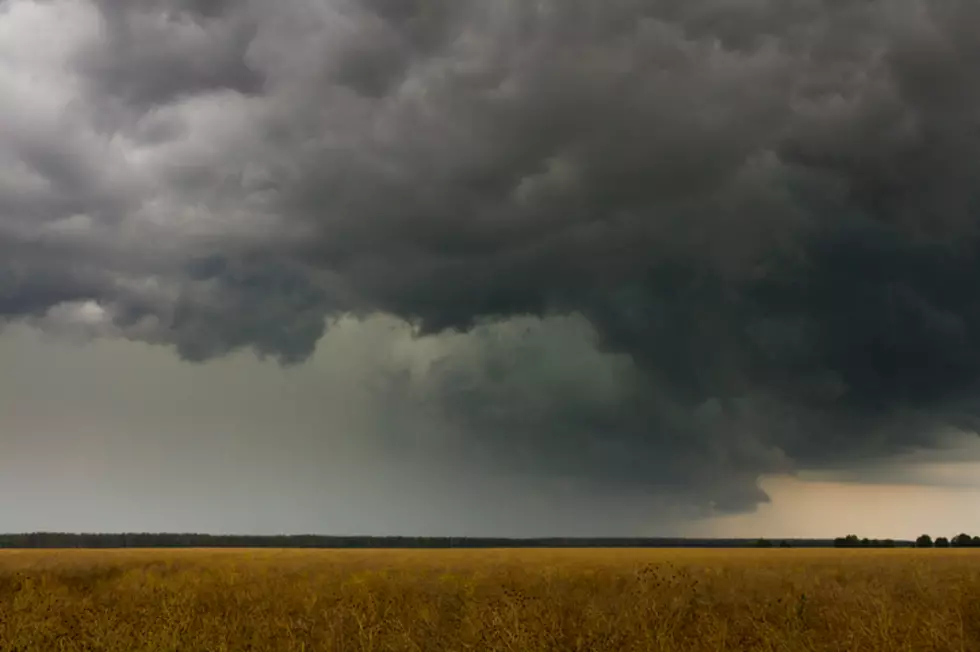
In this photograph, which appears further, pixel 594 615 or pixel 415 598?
pixel 415 598

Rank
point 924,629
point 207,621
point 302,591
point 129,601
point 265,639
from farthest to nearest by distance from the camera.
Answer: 1. point 302,591
2. point 129,601
3. point 207,621
4. point 265,639
5. point 924,629

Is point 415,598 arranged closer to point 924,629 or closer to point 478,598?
point 478,598

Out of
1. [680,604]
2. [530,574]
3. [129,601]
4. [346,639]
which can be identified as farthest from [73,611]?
[530,574]

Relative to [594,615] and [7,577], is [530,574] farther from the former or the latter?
[7,577]

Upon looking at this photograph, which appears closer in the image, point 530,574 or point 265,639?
point 265,639

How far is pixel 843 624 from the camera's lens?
16.8 meters

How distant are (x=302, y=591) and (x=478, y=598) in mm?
5830

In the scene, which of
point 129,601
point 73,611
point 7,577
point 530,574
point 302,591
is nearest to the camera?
point 73,611

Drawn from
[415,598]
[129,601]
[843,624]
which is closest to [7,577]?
[129,601]

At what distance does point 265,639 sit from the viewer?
1647 centimetres

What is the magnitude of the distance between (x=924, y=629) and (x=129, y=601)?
69.3 feet

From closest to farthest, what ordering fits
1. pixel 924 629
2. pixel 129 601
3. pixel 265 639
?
pixel 924 629 < pixel 265 639 < pixel 129 601

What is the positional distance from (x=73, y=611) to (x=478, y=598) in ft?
36.6

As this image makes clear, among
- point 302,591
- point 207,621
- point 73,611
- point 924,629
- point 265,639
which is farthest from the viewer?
point 302,591
